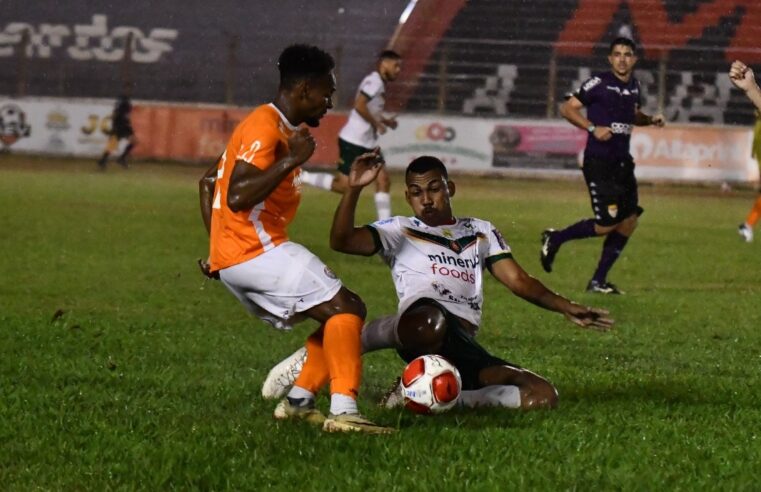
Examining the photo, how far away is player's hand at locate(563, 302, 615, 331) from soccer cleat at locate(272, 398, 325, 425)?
1.11 metres

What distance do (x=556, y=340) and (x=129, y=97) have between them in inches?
983

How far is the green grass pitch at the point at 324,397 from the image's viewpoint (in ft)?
15.4

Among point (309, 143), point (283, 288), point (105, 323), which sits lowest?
point (105, 323)

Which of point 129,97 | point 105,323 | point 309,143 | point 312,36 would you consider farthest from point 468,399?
point 312,36

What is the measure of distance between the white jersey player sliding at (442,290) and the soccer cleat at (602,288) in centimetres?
560

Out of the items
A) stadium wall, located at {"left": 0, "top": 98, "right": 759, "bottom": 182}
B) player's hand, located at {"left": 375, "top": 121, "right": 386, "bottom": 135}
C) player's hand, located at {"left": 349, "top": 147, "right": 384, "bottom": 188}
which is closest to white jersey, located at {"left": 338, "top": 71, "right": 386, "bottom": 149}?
player's hand, located at {"left": 375, "top": 121, "right": 386, "bottom": 135}

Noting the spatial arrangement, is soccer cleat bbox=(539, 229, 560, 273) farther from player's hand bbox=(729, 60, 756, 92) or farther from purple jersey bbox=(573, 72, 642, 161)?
player's hand bbox=(729, 60, 756, 92)

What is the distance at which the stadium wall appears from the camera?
1191 inches

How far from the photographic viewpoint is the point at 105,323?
8.88m

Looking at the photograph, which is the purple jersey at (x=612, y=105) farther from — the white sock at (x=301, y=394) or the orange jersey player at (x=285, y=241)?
the white sock at (x=301, y=394)

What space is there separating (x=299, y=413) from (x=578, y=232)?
23.5 feet

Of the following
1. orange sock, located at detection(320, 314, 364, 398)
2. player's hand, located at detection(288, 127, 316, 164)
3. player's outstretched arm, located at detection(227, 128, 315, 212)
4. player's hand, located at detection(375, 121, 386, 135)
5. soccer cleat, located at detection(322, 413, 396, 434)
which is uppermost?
player's hand, located at detection(288, 127, 316, 164)

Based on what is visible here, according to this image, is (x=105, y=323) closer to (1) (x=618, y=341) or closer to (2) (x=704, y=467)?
(1) (x=618, y=341)

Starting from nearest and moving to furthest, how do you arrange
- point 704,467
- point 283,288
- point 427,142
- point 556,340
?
point 704,467
point 283,288
point 556,340
point 427,142
